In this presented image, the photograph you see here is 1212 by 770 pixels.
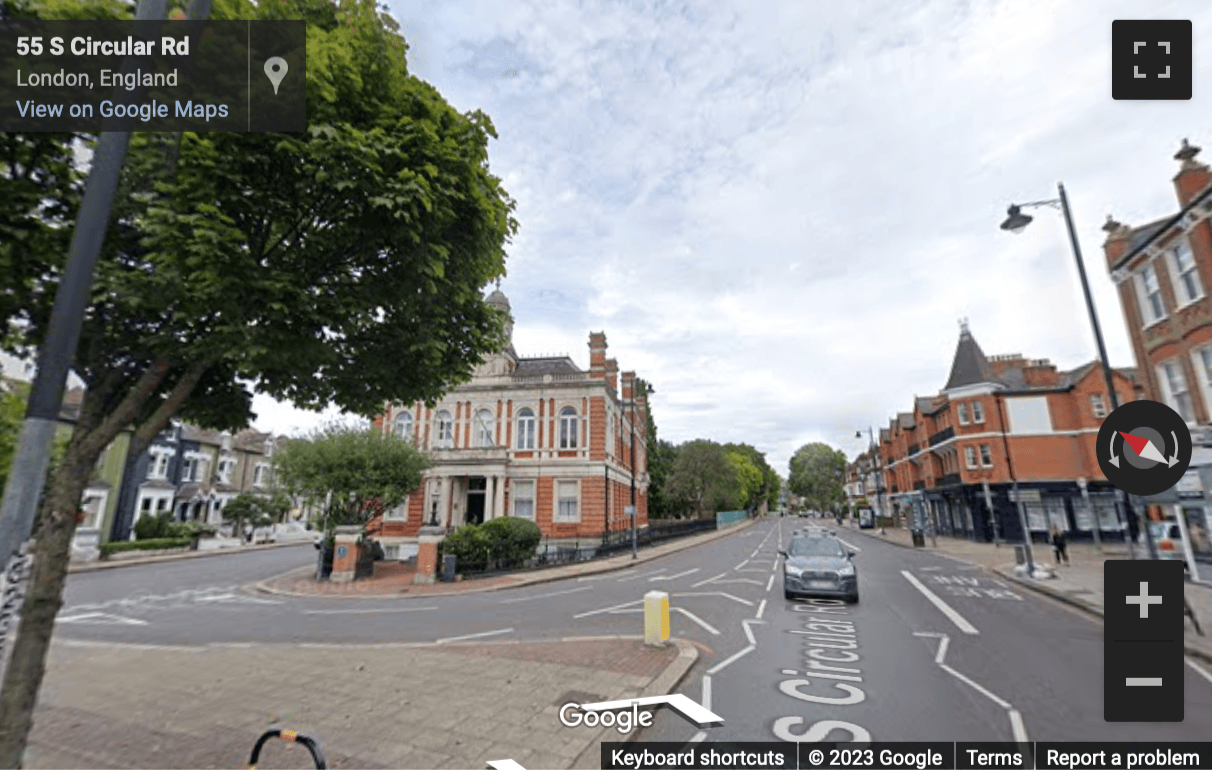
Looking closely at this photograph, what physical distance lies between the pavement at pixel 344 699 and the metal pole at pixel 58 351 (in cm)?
318

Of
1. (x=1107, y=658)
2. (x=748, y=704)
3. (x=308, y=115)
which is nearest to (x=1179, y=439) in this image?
(x=1107, y=658)

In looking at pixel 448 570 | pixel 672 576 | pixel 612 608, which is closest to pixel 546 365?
pixel 448 570

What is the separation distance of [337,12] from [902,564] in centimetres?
2615

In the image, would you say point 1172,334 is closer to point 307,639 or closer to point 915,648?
point 915,648

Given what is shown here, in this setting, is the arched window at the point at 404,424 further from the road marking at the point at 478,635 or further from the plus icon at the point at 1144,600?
the plus icon at the point at 1144,600

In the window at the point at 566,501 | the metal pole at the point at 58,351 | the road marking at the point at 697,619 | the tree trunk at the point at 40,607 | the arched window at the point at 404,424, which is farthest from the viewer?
the arched window at the point at 404,424

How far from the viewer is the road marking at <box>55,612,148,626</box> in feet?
41.5

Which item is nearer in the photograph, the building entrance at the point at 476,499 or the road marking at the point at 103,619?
the road marking at the point at 103,619

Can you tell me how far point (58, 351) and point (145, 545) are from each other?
1567 inches

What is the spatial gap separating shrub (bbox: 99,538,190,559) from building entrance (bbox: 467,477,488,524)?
64.5 ft

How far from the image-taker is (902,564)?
75.2ft

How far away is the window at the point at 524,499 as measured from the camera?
31.5 meters

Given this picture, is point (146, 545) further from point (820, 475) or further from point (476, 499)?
point (820, 475)

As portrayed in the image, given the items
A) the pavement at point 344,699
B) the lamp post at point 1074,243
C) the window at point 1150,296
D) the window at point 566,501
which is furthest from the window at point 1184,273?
the window at point 566,501
